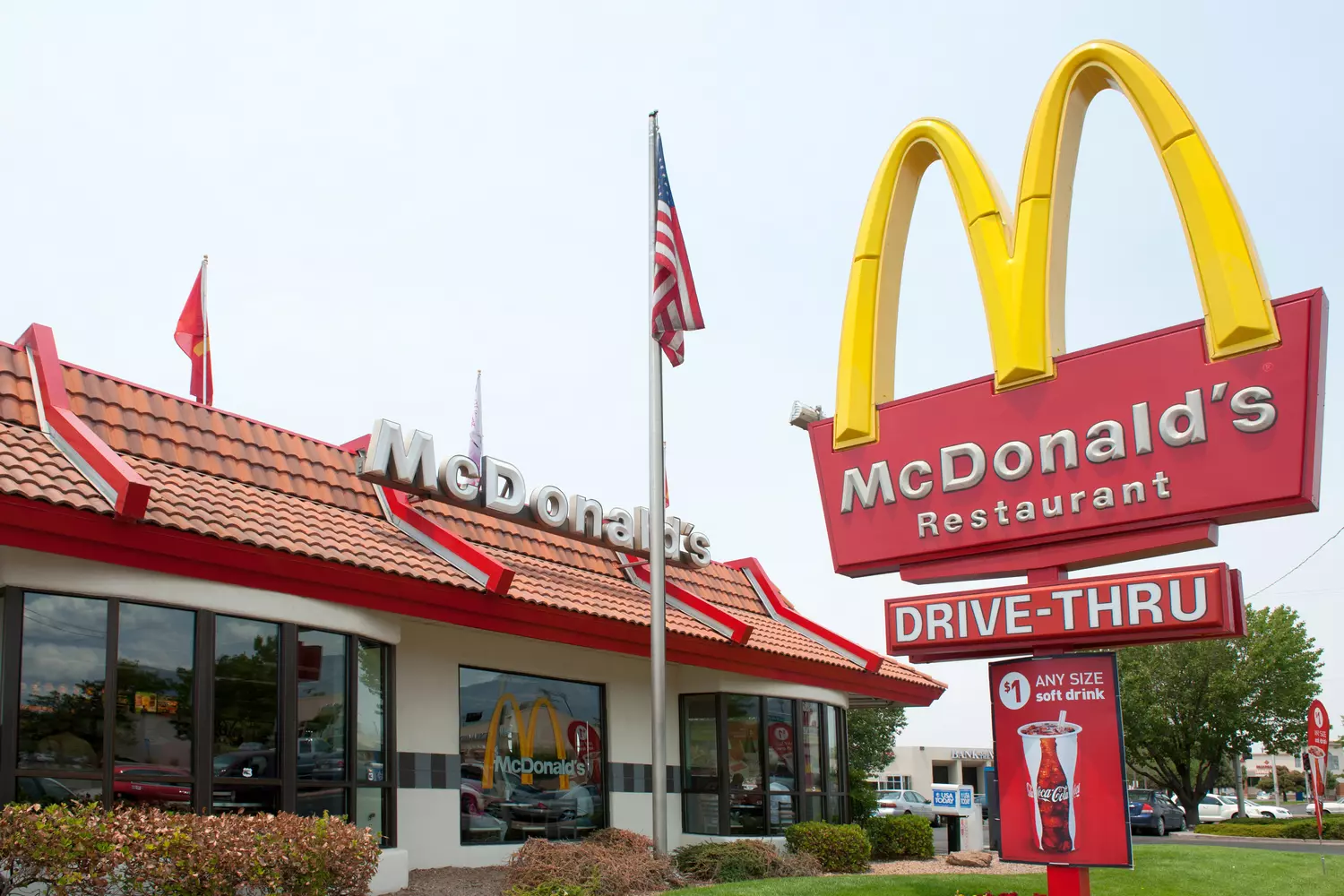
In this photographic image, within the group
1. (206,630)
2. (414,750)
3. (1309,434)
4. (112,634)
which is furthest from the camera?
(414,750)

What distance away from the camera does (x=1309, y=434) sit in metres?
9.77

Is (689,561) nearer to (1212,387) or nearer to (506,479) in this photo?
(506,479)

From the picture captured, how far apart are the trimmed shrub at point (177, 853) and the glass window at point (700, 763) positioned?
8388 mm

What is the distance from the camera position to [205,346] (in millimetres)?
18547

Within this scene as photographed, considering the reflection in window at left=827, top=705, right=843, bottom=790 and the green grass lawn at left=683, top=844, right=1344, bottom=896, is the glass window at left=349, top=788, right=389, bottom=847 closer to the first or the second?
the green grass lawn at left=683, top=844, right=1344, bottom=896

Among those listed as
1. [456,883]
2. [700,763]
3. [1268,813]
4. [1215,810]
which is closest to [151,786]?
[456,883]

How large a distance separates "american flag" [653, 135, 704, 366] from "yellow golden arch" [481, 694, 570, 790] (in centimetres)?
546

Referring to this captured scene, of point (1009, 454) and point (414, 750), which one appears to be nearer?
point (1009, 454)

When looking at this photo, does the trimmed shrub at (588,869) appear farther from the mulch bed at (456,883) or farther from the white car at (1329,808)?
the white car at (1329,808)

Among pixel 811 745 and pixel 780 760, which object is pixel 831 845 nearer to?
pixel 780 760

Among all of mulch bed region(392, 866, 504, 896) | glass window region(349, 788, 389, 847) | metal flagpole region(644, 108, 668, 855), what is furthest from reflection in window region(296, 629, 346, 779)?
metal flagpole region(644, 108, 668, 855)

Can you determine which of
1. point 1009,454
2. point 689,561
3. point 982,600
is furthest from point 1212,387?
point 689,561

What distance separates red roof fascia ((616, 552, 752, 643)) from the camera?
18406 mm

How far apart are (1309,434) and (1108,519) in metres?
1.79
